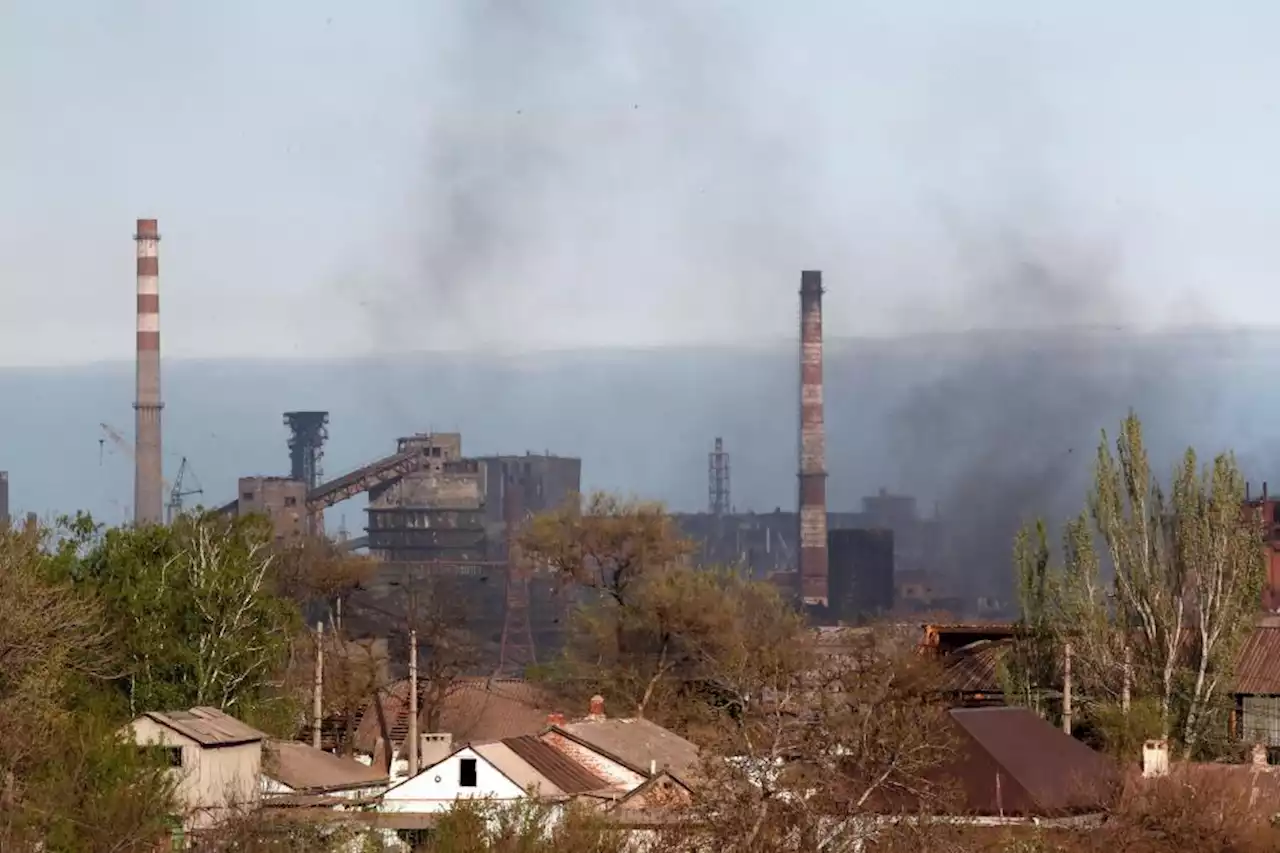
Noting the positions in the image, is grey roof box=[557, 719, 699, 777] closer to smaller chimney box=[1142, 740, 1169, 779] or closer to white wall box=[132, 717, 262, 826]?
white wall box=[132, 717, 262, 826]

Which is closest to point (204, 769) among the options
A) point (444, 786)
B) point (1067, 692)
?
point (444, 786)

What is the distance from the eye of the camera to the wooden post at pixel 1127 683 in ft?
117

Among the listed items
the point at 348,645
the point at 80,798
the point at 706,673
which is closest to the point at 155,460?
the point at 348,645

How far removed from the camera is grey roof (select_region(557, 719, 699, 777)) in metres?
31.2

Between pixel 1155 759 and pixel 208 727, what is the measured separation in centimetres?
1163

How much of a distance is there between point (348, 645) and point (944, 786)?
94.6 ft

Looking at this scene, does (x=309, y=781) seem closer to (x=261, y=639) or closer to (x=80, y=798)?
(x=261, y=639)

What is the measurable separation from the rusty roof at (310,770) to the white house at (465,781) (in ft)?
7.91

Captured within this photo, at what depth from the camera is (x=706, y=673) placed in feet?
146

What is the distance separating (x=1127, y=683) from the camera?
36219mm

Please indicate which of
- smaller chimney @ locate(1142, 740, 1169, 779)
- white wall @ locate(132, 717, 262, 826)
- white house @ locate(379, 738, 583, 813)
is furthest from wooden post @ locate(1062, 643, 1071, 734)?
white wall @ locate(132, 717, 262, 826)

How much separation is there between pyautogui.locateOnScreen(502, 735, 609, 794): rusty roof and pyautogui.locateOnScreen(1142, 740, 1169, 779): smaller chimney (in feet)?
21.7

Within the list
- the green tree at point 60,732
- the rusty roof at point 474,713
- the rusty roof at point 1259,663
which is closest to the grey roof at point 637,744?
the green tree at point 60,732

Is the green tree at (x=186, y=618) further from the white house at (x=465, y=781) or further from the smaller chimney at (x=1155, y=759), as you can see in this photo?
the smaller chimney at (x=1155, y=759)
